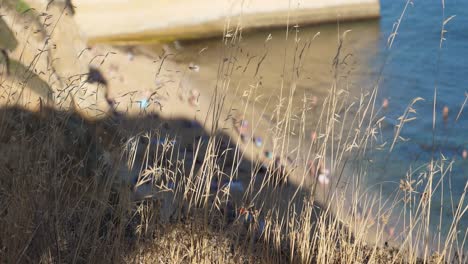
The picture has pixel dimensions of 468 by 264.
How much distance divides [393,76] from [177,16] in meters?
3.94

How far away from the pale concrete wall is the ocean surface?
0.27 meters

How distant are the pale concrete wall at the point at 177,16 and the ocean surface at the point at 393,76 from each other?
27 cm

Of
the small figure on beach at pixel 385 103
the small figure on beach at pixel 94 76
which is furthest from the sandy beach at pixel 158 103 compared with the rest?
the small figure on beach at pixel 385 103

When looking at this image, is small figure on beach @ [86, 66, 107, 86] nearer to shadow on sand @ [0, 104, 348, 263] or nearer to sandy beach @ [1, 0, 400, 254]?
sandy beach @ [1, 0, 400, 254]

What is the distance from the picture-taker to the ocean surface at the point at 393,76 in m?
8.12

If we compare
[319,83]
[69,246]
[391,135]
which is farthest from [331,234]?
[319,83]

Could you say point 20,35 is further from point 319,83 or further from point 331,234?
point 319,83

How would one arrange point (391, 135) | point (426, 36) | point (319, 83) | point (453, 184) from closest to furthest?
point (453, 184), point (391, 135), point (319, 83), point (426, 36)

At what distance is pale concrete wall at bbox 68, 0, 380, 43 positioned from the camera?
1312 cm

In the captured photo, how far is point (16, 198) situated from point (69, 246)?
289mm

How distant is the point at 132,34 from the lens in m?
13.3

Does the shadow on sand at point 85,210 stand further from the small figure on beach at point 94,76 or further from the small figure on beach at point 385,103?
the small figure on beach at point 385,103

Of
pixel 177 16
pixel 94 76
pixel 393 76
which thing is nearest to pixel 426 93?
pixel 393 76

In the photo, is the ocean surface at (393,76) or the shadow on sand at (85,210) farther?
the ocean surface at (393,76)
